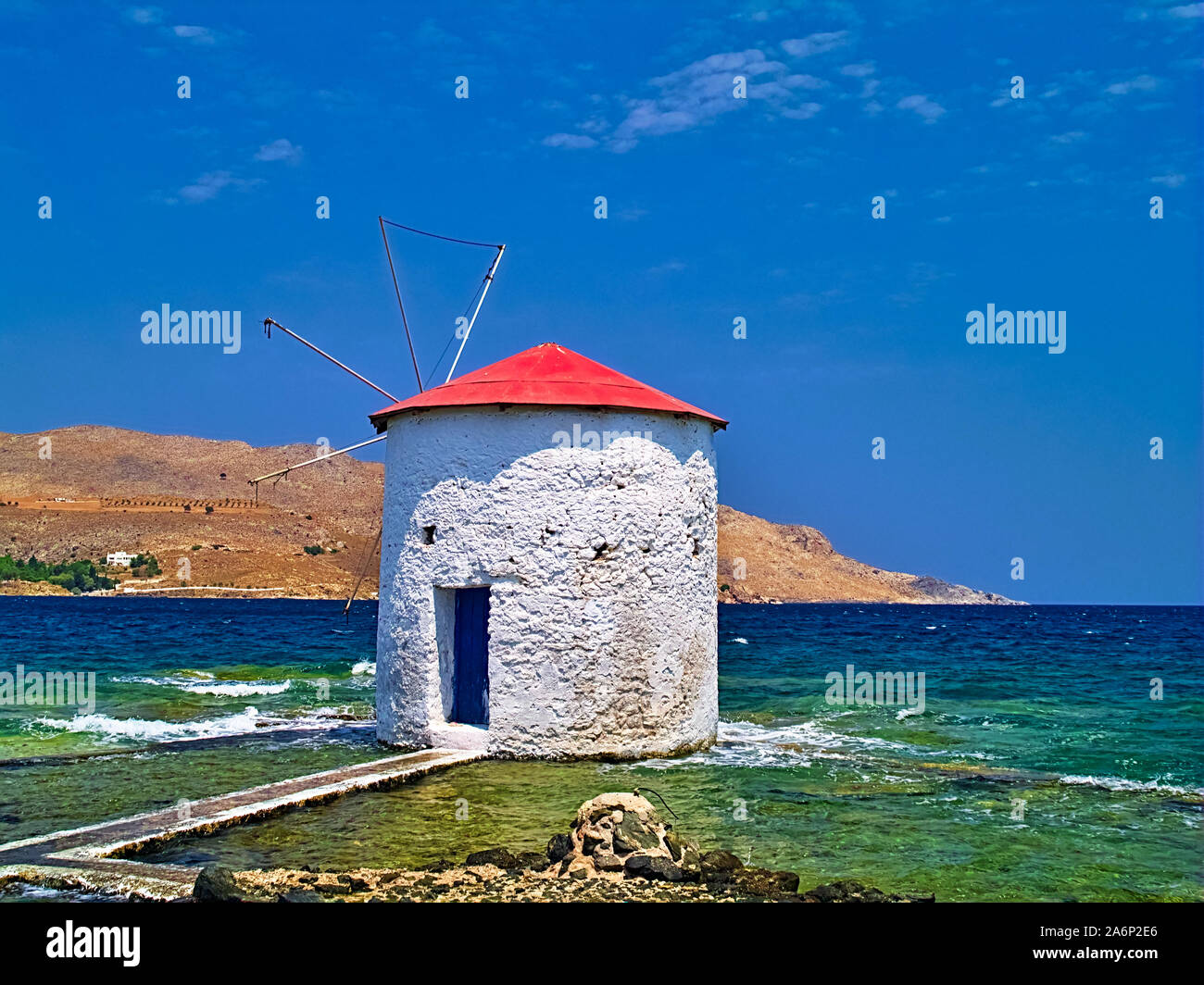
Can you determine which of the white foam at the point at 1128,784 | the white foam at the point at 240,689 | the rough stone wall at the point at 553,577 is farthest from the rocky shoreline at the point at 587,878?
the white foam at the point at 240,689

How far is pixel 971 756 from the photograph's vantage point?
46.4 feet

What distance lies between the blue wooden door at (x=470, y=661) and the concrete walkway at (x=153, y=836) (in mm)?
1753

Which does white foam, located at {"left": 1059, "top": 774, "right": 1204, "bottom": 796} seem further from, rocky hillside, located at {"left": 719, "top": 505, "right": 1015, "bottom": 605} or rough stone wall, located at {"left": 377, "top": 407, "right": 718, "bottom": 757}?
rocky hillside, located at {"left": 719, "top": 505, "right": 1015, "bottom": 605}

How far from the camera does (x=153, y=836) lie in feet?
26.2

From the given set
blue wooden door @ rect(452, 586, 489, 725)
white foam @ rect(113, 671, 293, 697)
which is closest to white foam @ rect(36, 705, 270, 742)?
blue wooden door @ rect(452, 586, 489, 725)

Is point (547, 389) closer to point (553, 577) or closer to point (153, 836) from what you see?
point (553, 577)

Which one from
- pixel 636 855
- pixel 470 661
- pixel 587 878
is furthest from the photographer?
pixel 470 661

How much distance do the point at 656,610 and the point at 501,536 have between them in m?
1.94

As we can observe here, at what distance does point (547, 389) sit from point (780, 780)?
496 cm

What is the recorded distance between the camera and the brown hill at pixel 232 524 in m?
74.9

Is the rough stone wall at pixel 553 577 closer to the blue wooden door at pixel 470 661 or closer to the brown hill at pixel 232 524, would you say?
the blue wooden door at pixel 470 661

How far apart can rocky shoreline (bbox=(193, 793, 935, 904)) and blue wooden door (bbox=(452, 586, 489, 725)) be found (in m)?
5.18

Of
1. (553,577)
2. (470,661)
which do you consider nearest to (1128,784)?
(553,577)
